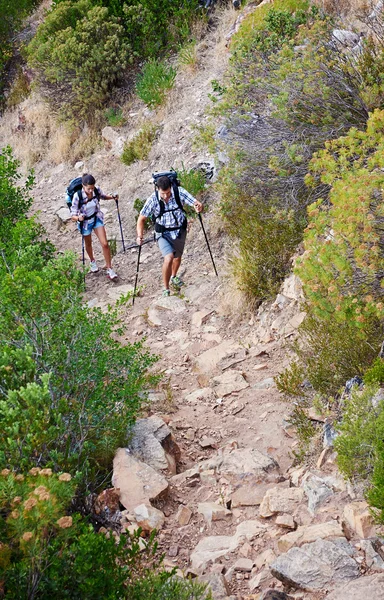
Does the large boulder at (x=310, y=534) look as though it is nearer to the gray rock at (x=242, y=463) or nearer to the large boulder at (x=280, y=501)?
the large boulder at (x=280, y=501)

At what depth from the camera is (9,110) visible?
17.6 metres

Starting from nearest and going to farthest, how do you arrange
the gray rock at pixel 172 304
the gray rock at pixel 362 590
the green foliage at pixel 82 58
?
the gray rock at pixel 362 590, the gray rock at pixel 172 304, the green foliage at pixel 82 58

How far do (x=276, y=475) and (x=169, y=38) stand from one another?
41.5ft

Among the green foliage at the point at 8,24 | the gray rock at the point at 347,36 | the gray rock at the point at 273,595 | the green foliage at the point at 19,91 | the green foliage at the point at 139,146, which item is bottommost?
the gray rock at the point at 273,595

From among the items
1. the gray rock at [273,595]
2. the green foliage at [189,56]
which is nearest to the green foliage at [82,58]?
the green foliage at [189,56]

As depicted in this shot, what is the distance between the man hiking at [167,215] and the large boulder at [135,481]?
13.1 feet

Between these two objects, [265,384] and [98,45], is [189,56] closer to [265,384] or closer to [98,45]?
[98,45]

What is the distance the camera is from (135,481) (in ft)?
16.4

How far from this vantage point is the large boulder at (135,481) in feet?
16.0

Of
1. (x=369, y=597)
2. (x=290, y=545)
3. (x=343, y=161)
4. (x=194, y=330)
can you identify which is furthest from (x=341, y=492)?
(x=194, y=330)

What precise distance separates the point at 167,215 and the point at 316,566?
5708mm

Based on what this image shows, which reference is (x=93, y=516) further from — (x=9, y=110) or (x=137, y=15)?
(x=9, y=110)

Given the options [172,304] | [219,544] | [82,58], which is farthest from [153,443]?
[82,58]

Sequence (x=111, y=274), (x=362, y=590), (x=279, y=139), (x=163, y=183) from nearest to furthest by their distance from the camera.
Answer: (x=362, y=590) → (x=163, y=183) → (x=279, y=139) → (x=111, y=274)
